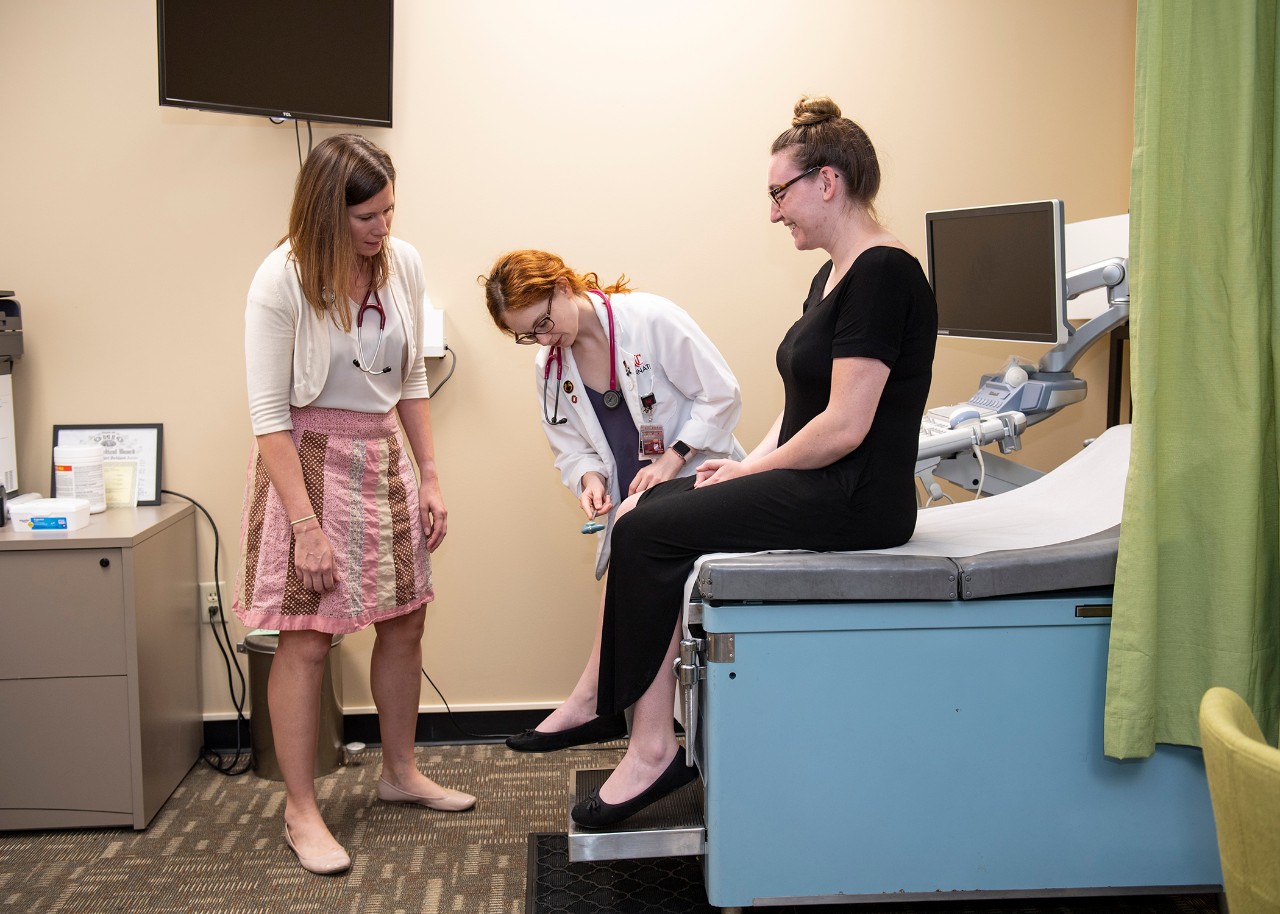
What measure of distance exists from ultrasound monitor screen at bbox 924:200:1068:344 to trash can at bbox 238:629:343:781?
1771 mm

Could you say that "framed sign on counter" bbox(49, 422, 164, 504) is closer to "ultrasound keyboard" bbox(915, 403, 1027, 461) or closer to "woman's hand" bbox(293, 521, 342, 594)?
"woman's hand" bbox(293, 521, 342, 594)

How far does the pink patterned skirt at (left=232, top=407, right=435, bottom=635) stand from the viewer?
2.33 meters

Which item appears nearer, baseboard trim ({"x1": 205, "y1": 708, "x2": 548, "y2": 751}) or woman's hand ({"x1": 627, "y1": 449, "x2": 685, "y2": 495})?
woman's hand ({"x1": 627, "y1": 449, "x2": 685, "y2": 495})

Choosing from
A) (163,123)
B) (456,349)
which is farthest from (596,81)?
(163,123)

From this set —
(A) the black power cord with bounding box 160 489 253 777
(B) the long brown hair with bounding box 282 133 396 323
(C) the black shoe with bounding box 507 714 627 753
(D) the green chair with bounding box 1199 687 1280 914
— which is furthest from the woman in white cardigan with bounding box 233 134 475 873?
(D) the green chair with bounding box 1199 687 1280 914

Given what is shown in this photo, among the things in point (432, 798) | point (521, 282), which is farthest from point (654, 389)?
point (432, 798)

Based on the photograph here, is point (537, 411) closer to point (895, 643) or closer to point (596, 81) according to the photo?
point (596, 81)

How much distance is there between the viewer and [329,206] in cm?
221

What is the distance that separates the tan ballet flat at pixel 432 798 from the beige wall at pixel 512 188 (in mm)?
462

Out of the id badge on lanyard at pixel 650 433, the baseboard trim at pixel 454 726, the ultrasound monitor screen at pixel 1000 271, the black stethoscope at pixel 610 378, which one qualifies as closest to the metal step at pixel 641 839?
the id badge on lanyard at pixel 650 433

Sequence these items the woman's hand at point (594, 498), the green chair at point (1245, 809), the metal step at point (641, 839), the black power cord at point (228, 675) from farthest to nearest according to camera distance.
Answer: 1. the black power cord at point (228, 675)
2. the woman's hand at point (594, 498)
3. the metal step at point (641, 839)
4. the green chair at point (1245, 809)

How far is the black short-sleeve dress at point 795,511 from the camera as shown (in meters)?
1.97

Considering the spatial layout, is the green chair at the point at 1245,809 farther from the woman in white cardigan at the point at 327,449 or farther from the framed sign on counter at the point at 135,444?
the framed sign on counter at the point at 135,444

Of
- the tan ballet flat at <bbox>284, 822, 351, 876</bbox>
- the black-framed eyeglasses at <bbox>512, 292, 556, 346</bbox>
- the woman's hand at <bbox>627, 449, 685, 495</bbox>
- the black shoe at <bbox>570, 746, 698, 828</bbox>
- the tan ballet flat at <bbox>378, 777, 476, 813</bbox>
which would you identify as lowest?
the tan ballet flat at <bbox>284, 822, 351, 876</bbox>
